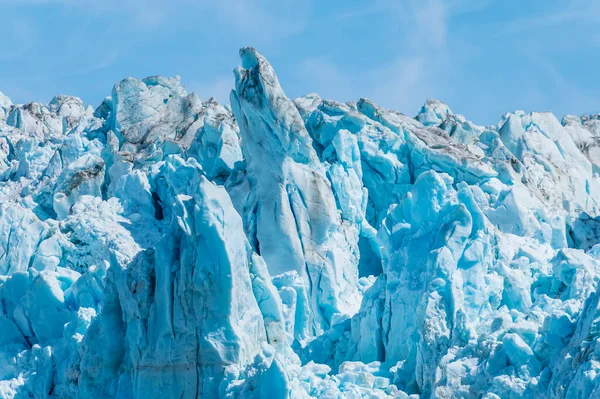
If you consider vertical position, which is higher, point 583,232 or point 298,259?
point 583,232

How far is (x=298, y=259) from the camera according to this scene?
930 inches

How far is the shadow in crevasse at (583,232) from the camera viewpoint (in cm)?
2620

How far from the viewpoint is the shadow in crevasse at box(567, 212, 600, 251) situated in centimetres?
2620

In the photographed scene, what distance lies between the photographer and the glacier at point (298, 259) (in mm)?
17500

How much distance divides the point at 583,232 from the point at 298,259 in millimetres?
7115

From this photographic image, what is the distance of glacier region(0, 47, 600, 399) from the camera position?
17.5 m

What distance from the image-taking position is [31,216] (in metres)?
25.0

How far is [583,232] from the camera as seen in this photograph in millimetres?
26422

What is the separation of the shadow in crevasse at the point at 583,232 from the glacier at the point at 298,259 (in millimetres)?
51

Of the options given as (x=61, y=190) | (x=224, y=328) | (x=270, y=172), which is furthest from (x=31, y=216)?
(x=224, y=328)

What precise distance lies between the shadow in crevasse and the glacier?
2.0 inches

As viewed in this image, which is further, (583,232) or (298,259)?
(583,232)

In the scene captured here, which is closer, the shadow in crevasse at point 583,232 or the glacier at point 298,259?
the glacier at point 298,259

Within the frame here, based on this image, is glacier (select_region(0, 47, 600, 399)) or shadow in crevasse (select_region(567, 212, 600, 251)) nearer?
glacier (select_region(0, 47, 600, 399))
